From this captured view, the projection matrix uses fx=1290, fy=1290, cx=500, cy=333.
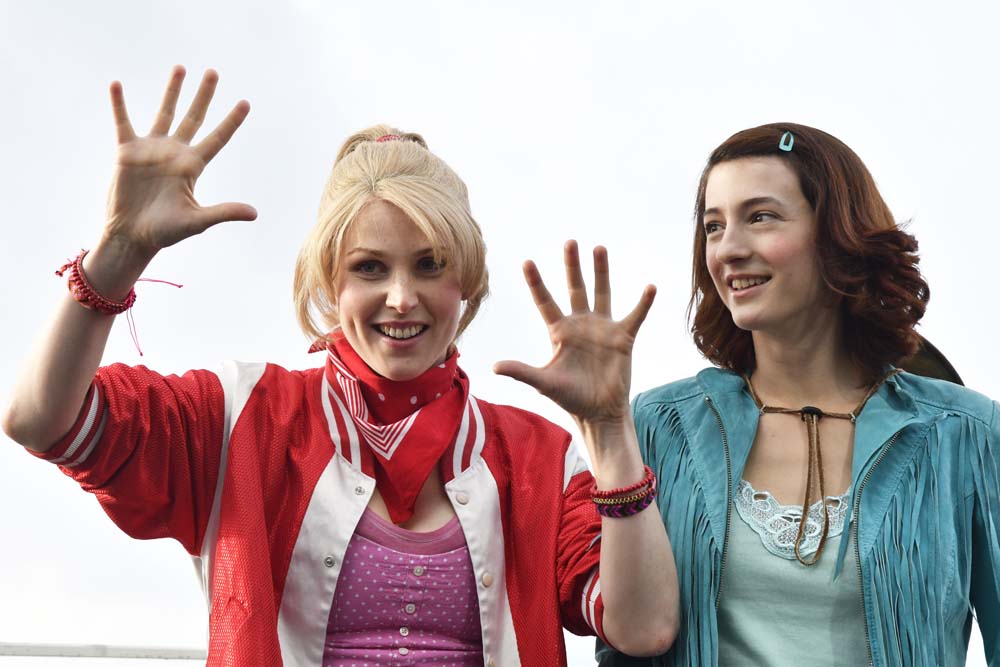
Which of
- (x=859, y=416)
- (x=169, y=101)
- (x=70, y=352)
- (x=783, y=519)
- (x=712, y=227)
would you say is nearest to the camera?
(x=70, y=352)

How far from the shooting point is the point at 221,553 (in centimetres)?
222

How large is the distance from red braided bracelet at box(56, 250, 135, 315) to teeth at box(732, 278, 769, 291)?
3.90 feet

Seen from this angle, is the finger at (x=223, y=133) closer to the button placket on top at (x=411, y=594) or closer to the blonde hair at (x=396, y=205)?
the blonde hair at (x=396, y=205)

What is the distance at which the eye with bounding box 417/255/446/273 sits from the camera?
2340 millimetres

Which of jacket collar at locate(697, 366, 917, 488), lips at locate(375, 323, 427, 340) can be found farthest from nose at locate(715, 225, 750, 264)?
lips at locate(375, 323, 427, 340)

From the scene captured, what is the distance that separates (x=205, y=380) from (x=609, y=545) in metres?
0.78

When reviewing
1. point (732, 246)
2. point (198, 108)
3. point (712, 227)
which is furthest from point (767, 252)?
point (198, 108)

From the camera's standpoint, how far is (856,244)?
2.54 metres

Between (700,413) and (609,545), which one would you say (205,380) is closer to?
(609,545)

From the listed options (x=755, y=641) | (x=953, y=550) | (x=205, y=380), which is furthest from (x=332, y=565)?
(x=953, y=550)

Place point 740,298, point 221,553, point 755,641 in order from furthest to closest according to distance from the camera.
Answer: point 740,298 < point 755,641 < point 221,553

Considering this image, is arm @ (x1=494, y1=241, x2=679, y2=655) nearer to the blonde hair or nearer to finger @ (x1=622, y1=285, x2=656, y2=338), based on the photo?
finger @ (x1=622, y1=285, x2=656, y2=338)

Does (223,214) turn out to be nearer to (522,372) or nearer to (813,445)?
(522,372)

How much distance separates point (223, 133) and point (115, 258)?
0.94ft
